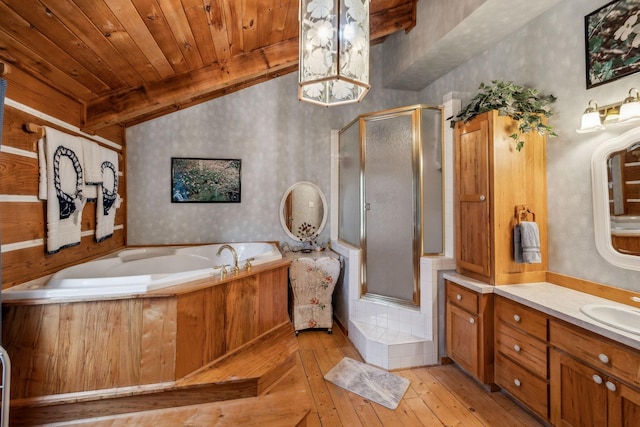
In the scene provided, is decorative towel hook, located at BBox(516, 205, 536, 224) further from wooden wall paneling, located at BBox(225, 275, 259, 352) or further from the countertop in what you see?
wooden wall paneling, located at BBox(225, 275, 259, 352)

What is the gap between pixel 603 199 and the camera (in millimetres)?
1732

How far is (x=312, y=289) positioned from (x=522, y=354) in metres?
1.80

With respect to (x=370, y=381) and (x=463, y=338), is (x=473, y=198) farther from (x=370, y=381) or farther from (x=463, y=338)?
(x=370, y=381)

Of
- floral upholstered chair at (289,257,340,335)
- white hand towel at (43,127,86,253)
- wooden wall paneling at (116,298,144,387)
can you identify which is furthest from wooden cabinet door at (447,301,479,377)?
white hand towel at (43,127,86,253)

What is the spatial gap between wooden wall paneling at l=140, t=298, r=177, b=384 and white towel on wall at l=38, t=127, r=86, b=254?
3.14 ft

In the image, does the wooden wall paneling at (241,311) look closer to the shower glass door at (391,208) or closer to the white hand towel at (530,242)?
the shower glass door at (391,208)

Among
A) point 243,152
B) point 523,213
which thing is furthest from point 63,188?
point 523,213

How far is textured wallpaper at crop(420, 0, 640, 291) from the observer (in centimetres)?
175

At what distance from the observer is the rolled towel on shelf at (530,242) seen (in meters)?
1.92

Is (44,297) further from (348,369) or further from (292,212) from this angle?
(292,212)

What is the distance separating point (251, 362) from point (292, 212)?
1915mm

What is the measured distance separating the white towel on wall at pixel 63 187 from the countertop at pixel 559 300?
2.94m

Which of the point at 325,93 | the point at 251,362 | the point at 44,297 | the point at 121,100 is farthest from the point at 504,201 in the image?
the point at 121,100

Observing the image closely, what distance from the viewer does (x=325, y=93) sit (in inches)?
69.7
